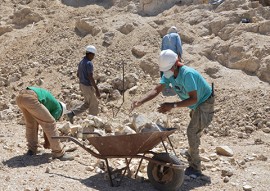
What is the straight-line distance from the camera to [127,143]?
17.2 feet

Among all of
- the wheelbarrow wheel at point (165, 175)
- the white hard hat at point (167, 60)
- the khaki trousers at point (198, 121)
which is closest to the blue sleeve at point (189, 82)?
the white hard hat at point (167, 60)

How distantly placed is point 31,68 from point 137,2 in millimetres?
3679

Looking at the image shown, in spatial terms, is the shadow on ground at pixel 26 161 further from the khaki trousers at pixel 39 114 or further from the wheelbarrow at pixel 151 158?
the wheelbarrow at pixel 151 158

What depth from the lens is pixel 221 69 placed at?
403 inches

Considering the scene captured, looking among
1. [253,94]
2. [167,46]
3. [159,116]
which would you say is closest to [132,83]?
[167,46]

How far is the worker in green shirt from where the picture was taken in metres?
5.98

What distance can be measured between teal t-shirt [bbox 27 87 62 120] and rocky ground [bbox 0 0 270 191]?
0.66m

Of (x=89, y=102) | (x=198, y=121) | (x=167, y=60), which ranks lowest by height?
(x=89, y=102)

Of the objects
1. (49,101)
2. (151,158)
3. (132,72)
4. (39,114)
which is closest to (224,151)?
(151,158)

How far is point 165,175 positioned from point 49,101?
1.95m

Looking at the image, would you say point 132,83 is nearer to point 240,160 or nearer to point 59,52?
point 59,52

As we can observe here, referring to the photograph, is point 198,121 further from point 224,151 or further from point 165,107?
point 224,151

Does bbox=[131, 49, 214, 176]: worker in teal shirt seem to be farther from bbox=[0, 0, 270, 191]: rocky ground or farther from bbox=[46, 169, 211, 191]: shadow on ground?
bbox=[0, 0, 270, 191]: rocky ground

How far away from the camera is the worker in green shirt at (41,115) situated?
598 centimetres
